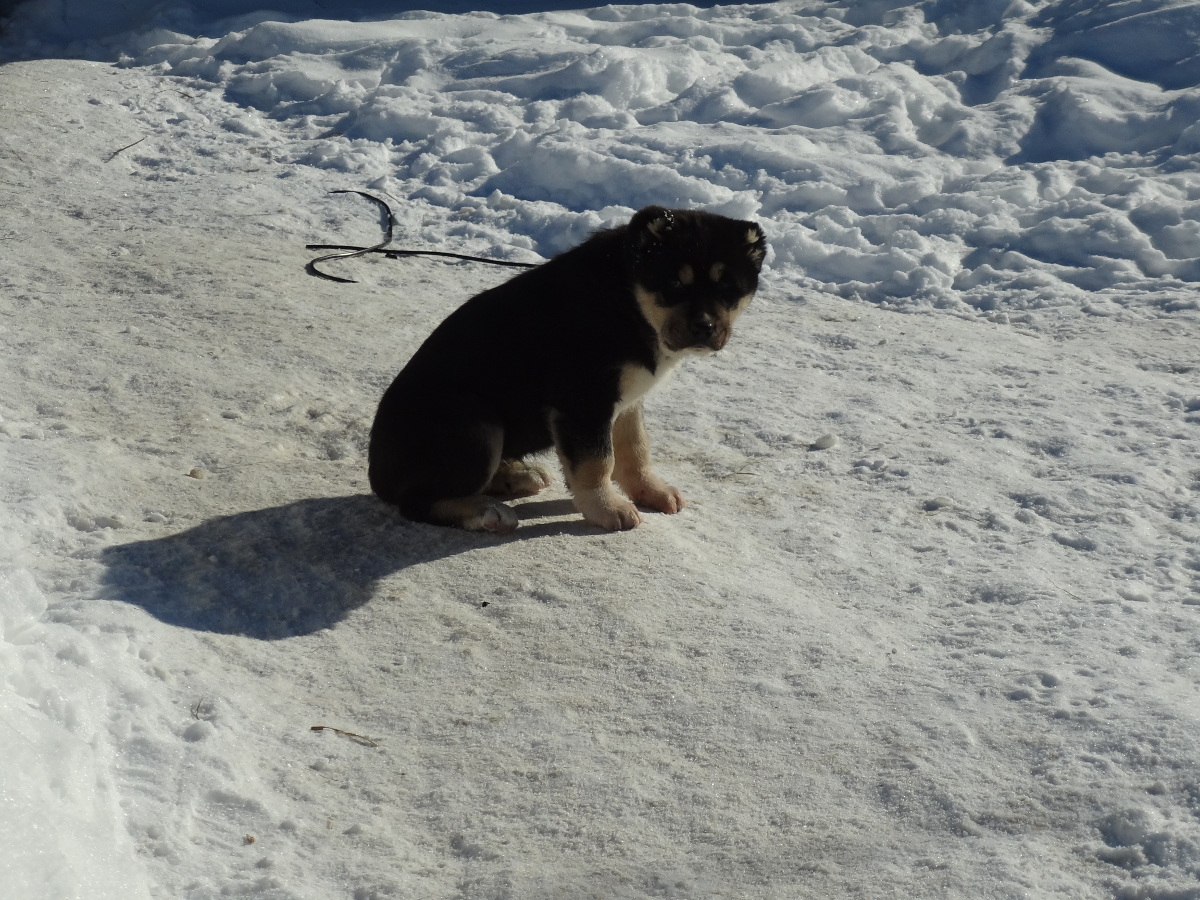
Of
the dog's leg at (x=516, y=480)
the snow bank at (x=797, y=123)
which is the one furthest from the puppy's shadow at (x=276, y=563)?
the snow bank at (x=797, y=123)

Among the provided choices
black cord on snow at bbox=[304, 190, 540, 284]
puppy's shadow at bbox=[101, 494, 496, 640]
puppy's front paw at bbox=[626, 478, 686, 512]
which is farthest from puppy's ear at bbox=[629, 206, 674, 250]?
black cord on snow at bbox=[304, 190, 540, 284]

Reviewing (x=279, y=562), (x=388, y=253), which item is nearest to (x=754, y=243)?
(x=279, y=562)

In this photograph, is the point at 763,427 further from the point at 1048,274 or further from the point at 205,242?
the point at 205,242

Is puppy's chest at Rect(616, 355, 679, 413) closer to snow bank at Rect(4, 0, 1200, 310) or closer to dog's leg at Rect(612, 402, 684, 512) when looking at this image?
dog's leg at Rect(612, 402, 684, 512)

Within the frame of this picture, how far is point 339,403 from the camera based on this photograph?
6715 millimetres

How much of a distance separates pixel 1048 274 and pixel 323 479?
531cm

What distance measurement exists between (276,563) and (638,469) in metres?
1.69

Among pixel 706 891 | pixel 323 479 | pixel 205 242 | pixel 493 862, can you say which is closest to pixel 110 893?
pixel 493 862

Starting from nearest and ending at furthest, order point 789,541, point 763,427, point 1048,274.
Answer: point 789,541 < point 763,427 < point 1048,274

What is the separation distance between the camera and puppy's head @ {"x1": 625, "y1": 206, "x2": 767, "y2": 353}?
5.02 meters

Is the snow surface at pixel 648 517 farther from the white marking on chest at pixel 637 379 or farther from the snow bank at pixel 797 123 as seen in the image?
the white marking on chest at pixel 637 379

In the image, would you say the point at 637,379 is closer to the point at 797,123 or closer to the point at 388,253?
the point at 388,253

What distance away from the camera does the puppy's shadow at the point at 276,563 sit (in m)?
4.60

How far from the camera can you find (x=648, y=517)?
5660 millimetres
